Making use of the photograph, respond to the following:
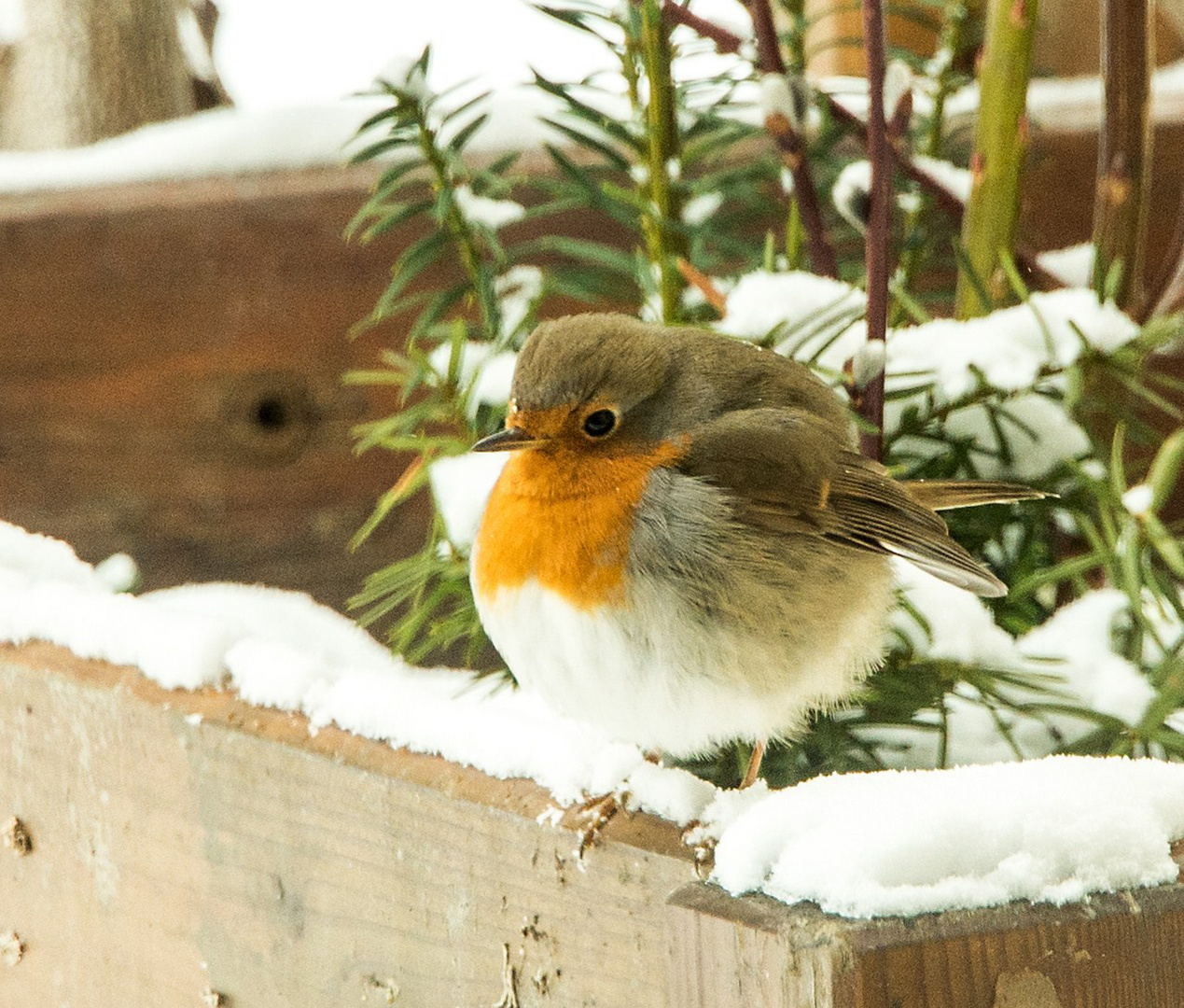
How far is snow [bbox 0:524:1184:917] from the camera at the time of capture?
71 cm

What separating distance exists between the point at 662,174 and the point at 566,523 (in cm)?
44

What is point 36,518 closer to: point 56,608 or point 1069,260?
point 56,608

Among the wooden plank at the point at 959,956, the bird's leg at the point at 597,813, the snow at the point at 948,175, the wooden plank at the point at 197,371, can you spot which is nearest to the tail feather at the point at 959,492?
the snow at the point at 948,175

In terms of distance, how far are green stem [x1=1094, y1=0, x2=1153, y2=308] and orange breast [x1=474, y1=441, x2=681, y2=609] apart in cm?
53

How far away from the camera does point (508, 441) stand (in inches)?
45.3

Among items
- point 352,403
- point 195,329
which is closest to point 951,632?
point 352,403

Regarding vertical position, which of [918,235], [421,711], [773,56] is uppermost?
[773,56]

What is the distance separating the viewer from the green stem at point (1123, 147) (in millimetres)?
1411

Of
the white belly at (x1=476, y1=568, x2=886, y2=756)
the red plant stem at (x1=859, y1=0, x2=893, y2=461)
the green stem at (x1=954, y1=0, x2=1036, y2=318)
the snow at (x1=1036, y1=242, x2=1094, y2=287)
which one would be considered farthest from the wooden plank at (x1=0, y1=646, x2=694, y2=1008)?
the snow at (x1=1036, y1=242, x2=1094, y2=287)

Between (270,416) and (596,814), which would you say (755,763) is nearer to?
(596,814)

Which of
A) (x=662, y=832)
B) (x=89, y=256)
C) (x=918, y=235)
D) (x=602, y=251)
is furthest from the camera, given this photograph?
(x=89, y=256)

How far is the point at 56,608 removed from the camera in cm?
137

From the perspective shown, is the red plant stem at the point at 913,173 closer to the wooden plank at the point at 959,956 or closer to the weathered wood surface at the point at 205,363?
the weathered wood surface at the point at 205,363

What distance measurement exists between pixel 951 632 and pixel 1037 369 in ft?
0.83
